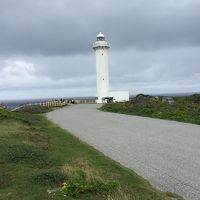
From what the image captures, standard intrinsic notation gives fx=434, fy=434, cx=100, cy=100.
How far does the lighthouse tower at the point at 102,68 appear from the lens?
68188 millimetres

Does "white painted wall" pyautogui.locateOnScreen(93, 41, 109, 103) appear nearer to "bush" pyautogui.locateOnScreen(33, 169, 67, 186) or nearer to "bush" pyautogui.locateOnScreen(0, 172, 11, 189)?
"bush" pyautogui.locateOnScreen(0, 172, 11, 189)

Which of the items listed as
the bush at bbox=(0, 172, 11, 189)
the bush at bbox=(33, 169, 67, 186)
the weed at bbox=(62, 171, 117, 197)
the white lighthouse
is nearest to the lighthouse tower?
the white lighthouse

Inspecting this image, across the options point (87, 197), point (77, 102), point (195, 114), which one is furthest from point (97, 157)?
point (77, 102)

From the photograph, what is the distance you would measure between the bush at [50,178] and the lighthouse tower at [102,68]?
2284 inches

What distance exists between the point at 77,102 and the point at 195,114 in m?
45.1

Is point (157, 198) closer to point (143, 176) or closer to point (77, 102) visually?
point (143, 176)

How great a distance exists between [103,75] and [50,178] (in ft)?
193

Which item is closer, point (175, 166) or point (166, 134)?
point (175, 166)

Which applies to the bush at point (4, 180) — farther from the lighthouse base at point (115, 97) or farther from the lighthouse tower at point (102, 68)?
the lighthouse tower at point (102, 68)

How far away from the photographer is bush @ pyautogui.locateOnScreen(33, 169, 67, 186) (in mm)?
9312

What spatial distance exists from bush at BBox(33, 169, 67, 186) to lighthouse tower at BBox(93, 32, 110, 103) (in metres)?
58.0

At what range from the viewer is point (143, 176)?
1055cm

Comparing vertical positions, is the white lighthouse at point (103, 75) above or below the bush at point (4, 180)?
above

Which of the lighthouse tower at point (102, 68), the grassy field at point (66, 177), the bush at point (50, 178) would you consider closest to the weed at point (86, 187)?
the grassy field at point (66, 177)
